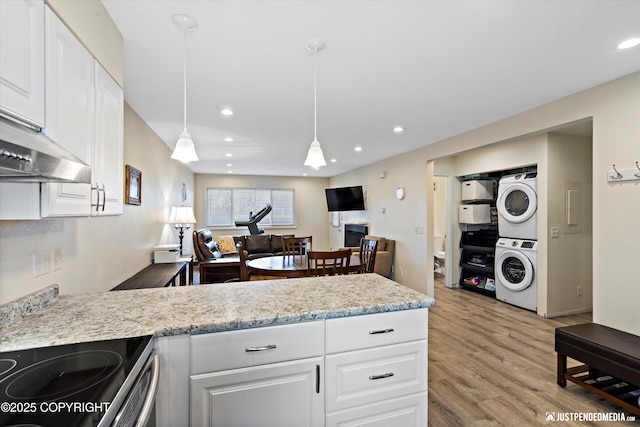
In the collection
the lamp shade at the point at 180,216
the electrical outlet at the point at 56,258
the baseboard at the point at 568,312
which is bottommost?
the baseboard at the point at 568,312

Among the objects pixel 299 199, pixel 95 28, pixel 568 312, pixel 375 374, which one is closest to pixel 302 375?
pixel 375 374

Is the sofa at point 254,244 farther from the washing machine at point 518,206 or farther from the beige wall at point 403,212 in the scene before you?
the washing machine at point 518,206

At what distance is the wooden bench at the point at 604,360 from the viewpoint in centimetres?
194

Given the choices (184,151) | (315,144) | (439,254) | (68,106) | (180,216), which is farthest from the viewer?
(439,254)

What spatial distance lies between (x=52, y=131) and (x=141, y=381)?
0.94m

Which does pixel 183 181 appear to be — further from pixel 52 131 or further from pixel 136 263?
pixel 52 131

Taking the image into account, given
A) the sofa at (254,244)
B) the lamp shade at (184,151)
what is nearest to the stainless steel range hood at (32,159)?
the lamp shade at (184,151)

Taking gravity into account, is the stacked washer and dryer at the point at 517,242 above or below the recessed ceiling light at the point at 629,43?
below

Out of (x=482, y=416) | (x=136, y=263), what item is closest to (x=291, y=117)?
(x=136, y=263)

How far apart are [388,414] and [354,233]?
5.86 meters

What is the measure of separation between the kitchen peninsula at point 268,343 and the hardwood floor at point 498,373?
2.77 ft

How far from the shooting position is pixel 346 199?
281 inches

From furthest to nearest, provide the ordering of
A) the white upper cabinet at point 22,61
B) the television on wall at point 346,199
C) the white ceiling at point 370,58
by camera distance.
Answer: the television on wall at point 346,199
the white ceiling at point 370,58
the white upper cabinet at point 22,61

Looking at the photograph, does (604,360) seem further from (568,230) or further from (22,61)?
(22,61)
